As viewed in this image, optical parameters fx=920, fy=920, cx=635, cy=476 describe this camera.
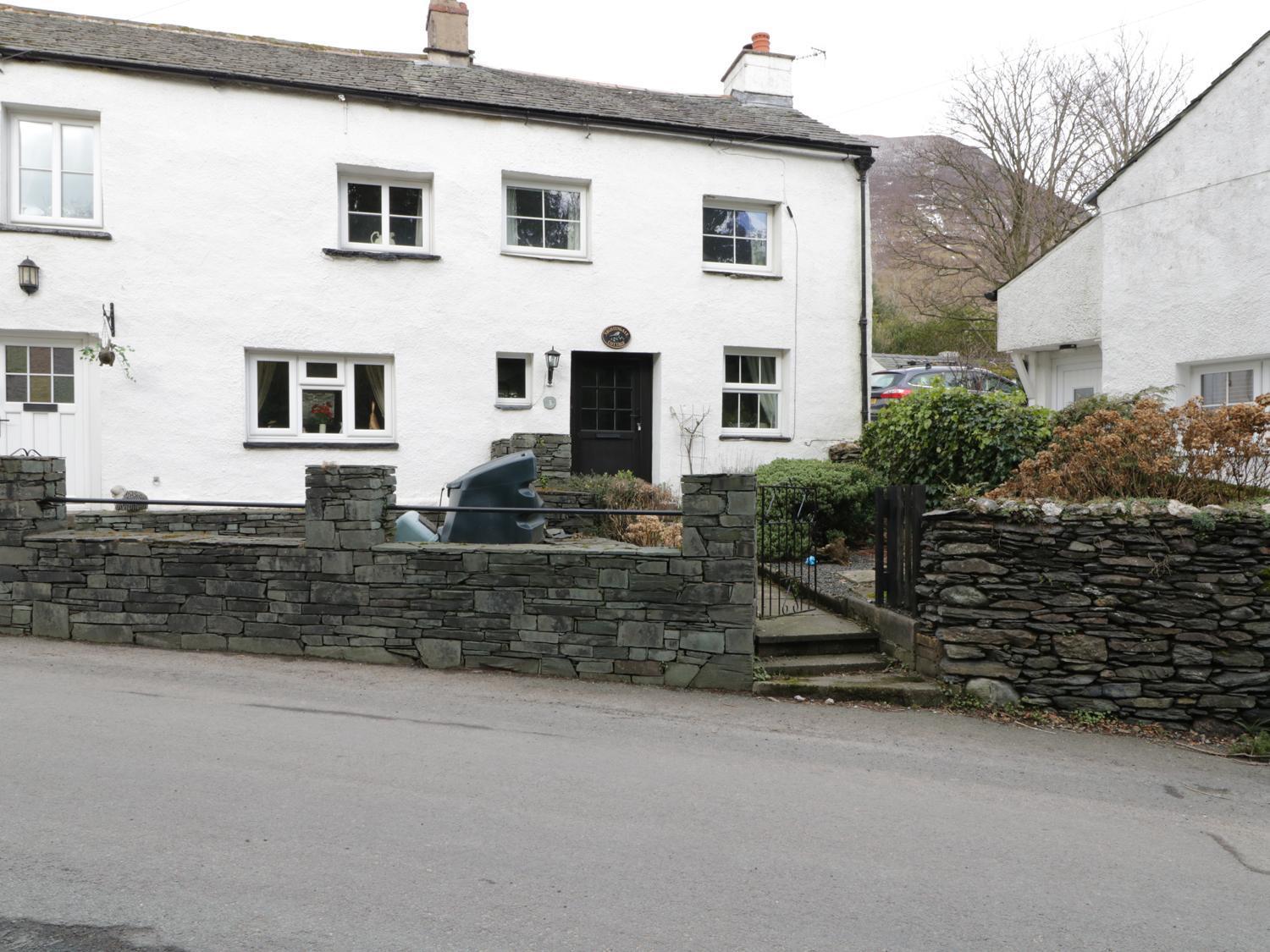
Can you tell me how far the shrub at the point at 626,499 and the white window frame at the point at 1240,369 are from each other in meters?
6.54

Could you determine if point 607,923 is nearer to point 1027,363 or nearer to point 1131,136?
point 1027,363

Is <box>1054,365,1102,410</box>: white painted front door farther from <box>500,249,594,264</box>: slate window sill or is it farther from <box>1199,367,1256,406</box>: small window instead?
<box>500,249,594,264</box>: slate window sill

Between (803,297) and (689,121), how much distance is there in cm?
326

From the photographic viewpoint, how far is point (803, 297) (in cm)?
1473

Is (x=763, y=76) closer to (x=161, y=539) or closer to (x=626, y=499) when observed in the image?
(x=626, y=499)

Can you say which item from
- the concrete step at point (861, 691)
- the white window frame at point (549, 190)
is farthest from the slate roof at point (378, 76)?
the concrete step at point (861, 691)

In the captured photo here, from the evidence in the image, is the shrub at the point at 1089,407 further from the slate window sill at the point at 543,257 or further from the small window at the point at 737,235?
the slate window sill at the point at 543,257

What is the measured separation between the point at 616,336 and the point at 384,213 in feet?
12.2

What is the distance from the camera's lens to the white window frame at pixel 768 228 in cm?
1441

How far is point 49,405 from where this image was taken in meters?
11.7

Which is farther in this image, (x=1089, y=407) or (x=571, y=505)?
(x=571, y=505)

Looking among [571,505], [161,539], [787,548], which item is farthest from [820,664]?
[161,539]

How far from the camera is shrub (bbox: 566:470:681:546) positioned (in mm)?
10609

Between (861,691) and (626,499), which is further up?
(626,499)
